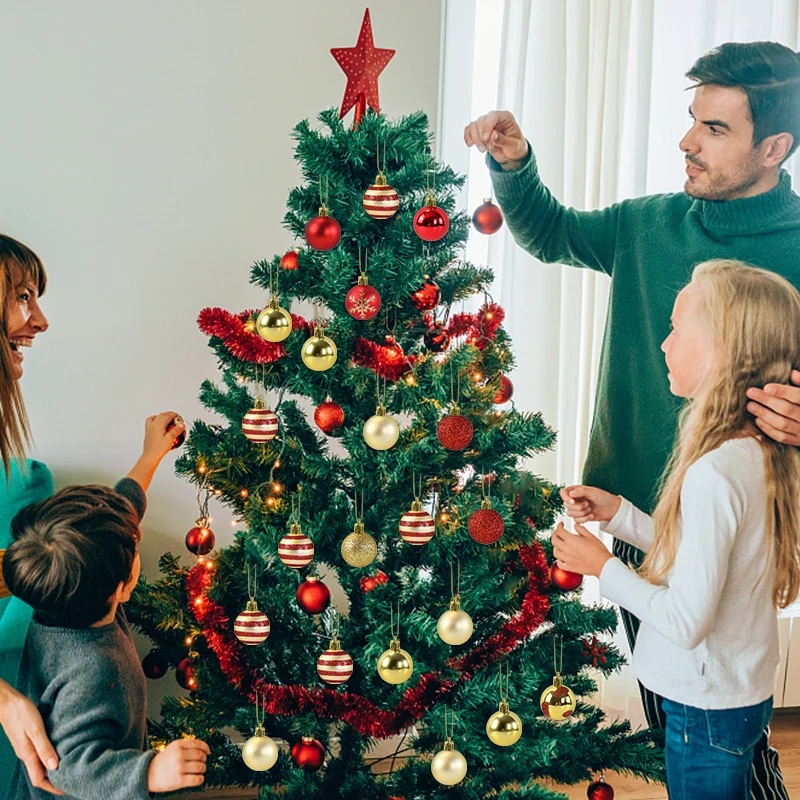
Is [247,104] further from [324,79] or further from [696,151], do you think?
[696,151]

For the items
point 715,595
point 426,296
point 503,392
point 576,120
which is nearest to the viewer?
point 715,595

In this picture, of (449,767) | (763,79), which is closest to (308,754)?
(449,767)

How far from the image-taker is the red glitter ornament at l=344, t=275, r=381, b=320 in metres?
1.39

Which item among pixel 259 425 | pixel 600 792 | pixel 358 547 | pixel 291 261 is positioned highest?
pixel 291 261

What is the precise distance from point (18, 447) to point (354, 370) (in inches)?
25.2

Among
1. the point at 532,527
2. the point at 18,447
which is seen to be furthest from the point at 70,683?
the point at 532,527

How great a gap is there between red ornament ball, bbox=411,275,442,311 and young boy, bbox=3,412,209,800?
58cm

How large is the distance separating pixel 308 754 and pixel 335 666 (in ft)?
0.64

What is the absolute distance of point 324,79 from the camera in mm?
2049

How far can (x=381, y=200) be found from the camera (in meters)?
1.38

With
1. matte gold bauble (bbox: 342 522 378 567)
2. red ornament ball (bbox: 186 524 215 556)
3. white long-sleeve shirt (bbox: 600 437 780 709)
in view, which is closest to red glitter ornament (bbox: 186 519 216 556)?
red ornament ball (bbox: 186 524 215 556)

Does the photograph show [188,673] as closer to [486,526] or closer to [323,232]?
[486,526]

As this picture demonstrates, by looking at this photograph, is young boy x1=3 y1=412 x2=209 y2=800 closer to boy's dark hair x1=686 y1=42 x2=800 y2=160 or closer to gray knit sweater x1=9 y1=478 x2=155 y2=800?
gray knit sweater x1=9 y1=478 x2=155 y2=800

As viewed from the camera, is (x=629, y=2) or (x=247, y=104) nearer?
(x=247, y=104)
